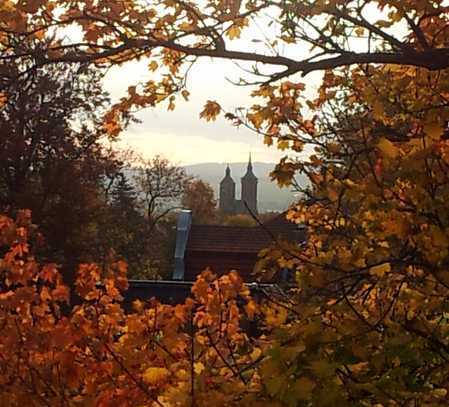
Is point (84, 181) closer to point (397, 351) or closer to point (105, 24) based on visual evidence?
point (105, 24)

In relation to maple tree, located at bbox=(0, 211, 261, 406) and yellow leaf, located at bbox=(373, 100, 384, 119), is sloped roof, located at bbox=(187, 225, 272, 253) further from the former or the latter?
yellow leaf, located at bbox=(373, 100, 384, 119)

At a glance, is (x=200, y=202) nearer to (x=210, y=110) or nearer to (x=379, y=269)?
(x=210, y=110)

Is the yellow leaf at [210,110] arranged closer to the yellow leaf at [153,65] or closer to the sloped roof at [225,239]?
the yellow leaf at [153,65]

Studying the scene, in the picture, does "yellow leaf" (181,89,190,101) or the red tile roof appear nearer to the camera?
"yellow leaf" (181,89,190,101)

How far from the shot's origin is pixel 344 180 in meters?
2.49

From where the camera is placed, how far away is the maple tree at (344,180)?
2113mm

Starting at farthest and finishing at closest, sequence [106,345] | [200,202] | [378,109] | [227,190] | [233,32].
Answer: [227,190] < [200,202] < [233,32] < [106,345] < [378,109]

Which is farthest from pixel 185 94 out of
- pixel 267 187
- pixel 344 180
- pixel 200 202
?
pixel 200 202

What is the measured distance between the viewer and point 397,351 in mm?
2176

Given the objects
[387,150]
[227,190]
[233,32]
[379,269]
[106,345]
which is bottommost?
[106,345]

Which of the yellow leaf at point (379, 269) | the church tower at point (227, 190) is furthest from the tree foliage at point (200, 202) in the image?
the yellow leaf at point (379, 269)

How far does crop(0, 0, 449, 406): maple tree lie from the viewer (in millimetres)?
2113

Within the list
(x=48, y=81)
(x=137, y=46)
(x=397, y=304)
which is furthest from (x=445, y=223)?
(x=48, y=81)

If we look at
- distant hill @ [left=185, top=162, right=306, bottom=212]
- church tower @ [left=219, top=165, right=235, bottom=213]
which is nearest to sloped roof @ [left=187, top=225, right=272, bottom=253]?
distant hill @ [left=185, top=162, right=306, bottom=212]
